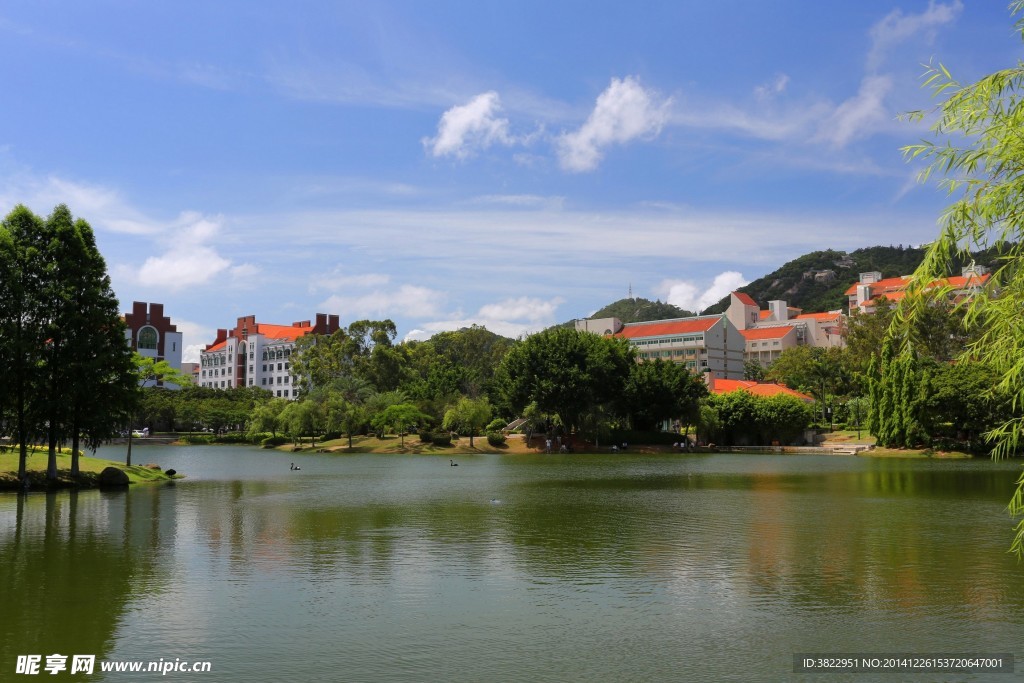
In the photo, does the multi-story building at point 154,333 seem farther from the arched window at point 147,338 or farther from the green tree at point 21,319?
the green tree at point 21,319

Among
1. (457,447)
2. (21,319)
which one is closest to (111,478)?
(21,319)

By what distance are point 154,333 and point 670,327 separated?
9815cm

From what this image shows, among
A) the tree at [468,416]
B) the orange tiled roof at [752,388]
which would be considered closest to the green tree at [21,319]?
the tree at [468,416]

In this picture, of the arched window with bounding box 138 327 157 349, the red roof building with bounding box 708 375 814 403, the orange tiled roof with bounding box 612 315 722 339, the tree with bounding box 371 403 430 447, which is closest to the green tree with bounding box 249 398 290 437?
the tree with bounding box 371 403 430 447

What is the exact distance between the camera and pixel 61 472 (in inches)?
1449

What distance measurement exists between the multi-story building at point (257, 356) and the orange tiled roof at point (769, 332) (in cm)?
9178

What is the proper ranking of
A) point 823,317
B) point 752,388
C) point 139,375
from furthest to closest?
point 823,317, point 752,388, point 139,375

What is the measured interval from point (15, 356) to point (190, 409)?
85.2 m

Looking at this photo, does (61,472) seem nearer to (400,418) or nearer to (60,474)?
(60,474)

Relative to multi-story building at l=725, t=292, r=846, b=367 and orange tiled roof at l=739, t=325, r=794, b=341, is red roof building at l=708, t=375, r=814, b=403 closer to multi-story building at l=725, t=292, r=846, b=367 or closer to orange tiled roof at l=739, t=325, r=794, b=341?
multi-story building at l=725, t=292, r=846, b=367

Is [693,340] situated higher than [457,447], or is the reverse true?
[693,340]

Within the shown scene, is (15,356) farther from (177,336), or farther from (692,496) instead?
(177,336)

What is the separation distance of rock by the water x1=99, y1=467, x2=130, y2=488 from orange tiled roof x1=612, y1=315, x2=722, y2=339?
390 ft

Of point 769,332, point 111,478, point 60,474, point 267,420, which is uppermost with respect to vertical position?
point 769,332
